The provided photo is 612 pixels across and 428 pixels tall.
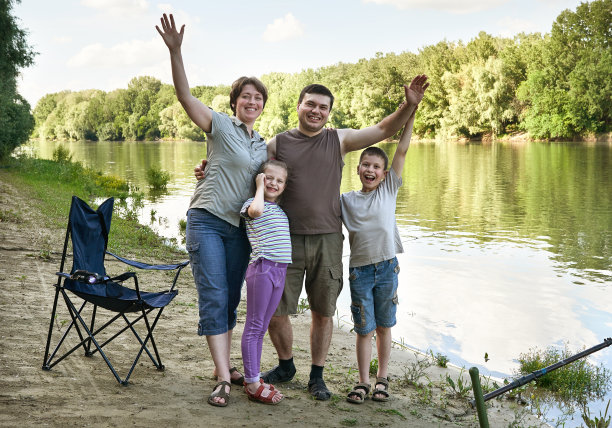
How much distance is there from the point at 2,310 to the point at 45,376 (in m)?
1.63

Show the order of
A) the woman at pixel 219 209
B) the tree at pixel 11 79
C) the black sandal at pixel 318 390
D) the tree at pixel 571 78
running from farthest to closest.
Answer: the tree at pixel 571 78 < the tree at pixel 11 79 < the black sandal at pixel 318 390 < the woman at pixel 219 209

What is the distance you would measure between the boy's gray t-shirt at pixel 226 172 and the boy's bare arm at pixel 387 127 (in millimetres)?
680

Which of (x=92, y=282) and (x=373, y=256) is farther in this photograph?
(x=373, y=256)

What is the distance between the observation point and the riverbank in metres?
3.24

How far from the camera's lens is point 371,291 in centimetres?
394

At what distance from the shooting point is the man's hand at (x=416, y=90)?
388 cm

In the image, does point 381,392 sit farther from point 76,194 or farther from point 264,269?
point 76,194

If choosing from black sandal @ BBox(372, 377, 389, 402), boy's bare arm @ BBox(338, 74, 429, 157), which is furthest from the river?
black sandal @ BBox(372, 377, 389, 402)

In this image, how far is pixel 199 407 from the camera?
3463 mm

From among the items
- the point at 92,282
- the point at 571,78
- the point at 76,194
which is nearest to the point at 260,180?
the point at 92,282

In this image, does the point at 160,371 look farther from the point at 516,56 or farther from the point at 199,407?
the point at 516,56

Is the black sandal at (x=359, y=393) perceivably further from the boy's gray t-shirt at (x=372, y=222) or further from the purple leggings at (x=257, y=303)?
the boy's gray t-shirt at (x=372, y=222)

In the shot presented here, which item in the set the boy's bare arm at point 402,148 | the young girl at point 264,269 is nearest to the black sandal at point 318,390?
the young girl at point 264,269

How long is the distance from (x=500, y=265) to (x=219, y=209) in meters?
7.97
